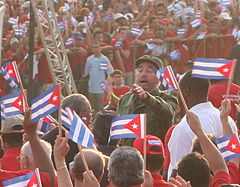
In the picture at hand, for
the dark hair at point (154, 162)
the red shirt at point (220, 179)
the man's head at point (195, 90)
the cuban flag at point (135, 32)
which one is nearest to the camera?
the red shirt at point (220, 179)

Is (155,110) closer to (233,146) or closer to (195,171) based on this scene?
(233,146)

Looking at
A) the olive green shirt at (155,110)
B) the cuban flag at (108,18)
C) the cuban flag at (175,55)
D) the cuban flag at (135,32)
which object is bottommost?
the cuban flag at (175,55)

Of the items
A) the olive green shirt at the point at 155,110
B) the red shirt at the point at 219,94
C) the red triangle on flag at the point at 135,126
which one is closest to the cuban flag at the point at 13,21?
the olive green shirt at the point at 155,110

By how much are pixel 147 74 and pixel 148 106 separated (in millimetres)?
415

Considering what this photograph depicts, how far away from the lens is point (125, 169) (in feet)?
15.0

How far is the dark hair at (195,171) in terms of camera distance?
4723 millimetres

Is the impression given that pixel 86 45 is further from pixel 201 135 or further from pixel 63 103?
pixel 201 135

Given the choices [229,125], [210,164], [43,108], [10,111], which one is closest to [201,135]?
[210,164]

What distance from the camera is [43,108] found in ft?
17.0

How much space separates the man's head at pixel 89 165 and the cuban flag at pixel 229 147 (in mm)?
886

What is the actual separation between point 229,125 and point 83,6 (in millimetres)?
12589

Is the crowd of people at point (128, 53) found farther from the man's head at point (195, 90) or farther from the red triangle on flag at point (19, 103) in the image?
the red triangle on flag at point (19, 103)

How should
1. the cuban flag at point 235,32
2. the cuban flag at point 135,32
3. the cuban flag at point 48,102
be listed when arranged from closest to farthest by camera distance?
1. the cuban flag at point 48,102
2. the cuban flag at point 235,32
3. the cuban flag at point 135,32

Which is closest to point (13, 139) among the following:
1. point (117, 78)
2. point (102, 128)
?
point (102, 128)
